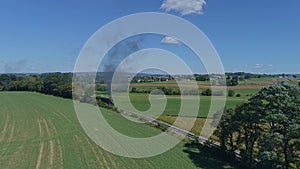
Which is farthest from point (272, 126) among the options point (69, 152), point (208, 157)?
point (69, 152)

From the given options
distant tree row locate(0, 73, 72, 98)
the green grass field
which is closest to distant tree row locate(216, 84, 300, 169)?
the green grass field

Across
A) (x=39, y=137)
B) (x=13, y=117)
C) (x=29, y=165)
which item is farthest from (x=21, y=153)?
(x=13, y=117)

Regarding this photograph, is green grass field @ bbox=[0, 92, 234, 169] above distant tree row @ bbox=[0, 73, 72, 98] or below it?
below

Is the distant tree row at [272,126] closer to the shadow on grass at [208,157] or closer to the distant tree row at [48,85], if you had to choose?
the shadow on grass at [208,157]

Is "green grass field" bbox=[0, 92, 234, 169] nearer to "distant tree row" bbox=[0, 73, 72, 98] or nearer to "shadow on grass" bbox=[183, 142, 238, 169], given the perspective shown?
"shadow on grass" bbox=[183, 142, 238, 169]

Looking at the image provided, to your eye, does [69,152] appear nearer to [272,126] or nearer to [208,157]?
[208,157]

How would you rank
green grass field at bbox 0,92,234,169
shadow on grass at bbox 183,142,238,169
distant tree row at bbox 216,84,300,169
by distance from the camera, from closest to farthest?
distant tree row at bbox 216,84,300,169 < green grass field at bbox 0,92,234,169 < shadow on grass at bbox 183,142,238,169

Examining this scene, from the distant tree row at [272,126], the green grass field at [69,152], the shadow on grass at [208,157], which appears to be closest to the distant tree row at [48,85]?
the green grass field at [69,152]
